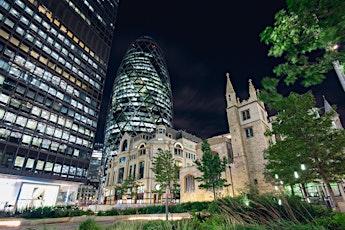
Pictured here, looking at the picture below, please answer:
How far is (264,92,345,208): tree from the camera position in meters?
15.3

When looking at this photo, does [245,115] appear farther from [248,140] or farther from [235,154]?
[235,154]

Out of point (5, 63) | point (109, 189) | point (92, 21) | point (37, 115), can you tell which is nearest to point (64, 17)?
point (92, 21)

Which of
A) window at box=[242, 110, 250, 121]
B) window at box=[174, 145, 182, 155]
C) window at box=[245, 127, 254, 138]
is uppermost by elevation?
window at box=[242, 110, 250, 121]

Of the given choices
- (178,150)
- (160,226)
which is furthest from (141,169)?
(160,226)

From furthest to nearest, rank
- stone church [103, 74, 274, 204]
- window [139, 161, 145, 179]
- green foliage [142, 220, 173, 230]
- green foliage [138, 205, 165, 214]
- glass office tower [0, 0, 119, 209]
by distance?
window [139, 161, 145, 179] → glass office tower [0, 0, 119, 209] → stone church [103, 74, 274, 204] → green foliage [138, 205, 165, 214] → green foliage [142, 220, 173, 230]

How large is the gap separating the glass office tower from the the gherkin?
52.5 metres

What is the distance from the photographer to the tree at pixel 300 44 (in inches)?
180

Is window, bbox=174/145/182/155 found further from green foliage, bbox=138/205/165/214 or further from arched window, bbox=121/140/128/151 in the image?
green foliage, bbox=138/205/165/214

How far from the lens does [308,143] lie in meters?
16.0

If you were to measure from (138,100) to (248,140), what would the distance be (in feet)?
305

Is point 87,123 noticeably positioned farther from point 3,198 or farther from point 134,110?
point 134,110

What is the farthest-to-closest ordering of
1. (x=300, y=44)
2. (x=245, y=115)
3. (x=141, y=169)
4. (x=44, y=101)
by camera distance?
1. (x=141, y=169)
2. (x=44, y=101)
3. (x=245, y=115)
4. (x=300, y=44)

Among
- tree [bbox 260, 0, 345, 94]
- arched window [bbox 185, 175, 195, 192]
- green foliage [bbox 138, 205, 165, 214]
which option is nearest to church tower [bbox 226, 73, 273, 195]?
arched window [bbox 185, 175, 195, 192]

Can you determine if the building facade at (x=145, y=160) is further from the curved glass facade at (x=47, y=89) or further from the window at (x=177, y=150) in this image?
A: the curved glass facade at (x=47, y=89)
